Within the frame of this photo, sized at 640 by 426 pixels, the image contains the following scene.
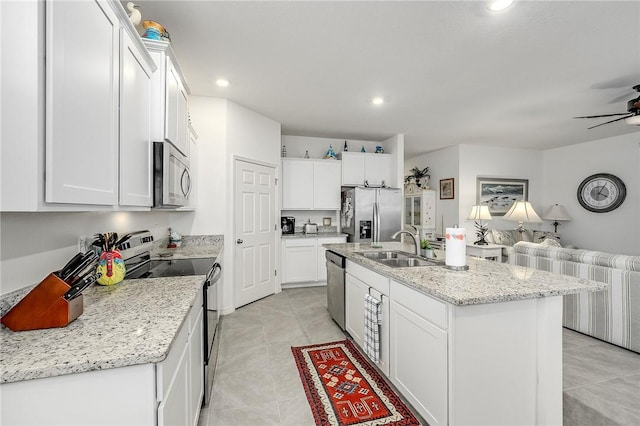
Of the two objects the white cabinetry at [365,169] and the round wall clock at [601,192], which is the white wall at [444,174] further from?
the round wall clock at [601,192]

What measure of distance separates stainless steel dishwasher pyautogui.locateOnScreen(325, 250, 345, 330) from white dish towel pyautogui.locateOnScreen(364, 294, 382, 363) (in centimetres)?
76

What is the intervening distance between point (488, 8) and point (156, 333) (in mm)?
2596

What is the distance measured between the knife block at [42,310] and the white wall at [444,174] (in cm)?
597

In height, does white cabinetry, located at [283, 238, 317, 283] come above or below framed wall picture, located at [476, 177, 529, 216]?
below

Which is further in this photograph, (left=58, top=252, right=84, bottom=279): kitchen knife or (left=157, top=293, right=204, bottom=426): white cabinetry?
(left=58, top=252, right=84, bottom=279): kitchen knife

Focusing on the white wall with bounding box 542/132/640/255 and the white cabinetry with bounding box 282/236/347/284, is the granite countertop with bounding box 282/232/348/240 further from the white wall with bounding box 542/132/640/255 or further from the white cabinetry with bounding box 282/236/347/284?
the white wall with bounding box 542/132/640/255

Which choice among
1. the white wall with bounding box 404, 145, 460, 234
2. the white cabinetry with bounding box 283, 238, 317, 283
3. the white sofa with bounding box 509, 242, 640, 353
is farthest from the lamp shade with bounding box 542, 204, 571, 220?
the white cabinetry with bounding box 283, 238, 317, 283

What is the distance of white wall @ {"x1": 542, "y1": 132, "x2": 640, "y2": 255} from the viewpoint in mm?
4836

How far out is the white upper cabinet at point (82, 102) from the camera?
837mm

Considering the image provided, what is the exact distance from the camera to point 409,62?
262cm

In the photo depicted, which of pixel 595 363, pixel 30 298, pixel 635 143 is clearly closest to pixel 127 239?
pixel 30 298

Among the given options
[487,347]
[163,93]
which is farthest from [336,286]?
[163,93]

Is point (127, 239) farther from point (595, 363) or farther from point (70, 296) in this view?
point (595, 363)

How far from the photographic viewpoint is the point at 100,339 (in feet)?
3.10
